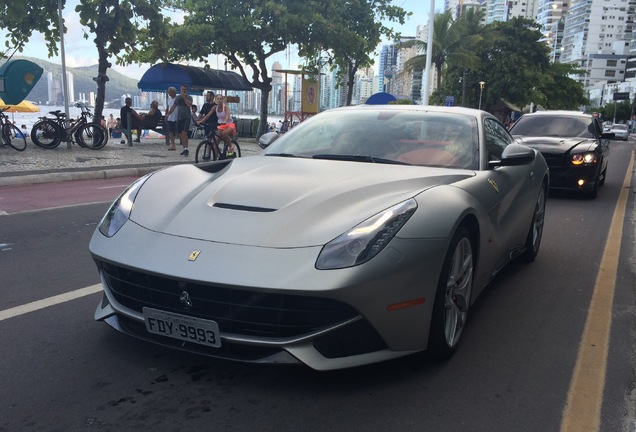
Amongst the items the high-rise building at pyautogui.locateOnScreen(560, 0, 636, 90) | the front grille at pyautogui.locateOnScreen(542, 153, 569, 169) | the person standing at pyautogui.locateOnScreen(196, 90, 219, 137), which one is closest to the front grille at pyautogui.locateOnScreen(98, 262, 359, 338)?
the front grille at pyautogui.locateOnScreen(542, 153, 569, 169)

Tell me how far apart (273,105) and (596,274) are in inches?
1437

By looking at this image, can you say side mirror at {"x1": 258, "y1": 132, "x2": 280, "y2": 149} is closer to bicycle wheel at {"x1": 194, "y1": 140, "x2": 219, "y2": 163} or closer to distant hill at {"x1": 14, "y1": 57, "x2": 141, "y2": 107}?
bicycle wheel at {"x1": 194, "y1": 140, "x2": 219, "y2": 163}

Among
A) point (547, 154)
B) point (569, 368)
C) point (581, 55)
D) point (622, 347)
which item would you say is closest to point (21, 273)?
point (569, 368)

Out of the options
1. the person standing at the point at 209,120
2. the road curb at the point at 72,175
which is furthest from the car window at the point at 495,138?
the person standing at the point at 209,120

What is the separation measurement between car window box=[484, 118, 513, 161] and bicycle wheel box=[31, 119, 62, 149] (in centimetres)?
1306

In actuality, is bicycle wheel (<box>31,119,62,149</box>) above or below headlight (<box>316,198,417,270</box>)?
below

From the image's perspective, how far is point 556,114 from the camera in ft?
35.7

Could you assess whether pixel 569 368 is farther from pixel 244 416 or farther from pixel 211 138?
pixel 211 138

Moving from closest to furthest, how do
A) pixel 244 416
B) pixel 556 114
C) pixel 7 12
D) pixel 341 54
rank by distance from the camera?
pixel 244 416, pixel 556 114, pixel 7 12, pixel 341 54

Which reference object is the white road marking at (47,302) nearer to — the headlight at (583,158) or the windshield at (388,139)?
the windshield at (388,139)

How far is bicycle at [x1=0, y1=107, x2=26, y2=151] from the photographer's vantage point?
1421 cm

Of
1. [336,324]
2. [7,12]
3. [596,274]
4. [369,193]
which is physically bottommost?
[596,274]

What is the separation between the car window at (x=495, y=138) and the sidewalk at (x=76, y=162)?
27.9ft

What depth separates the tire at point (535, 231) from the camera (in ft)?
17.5
